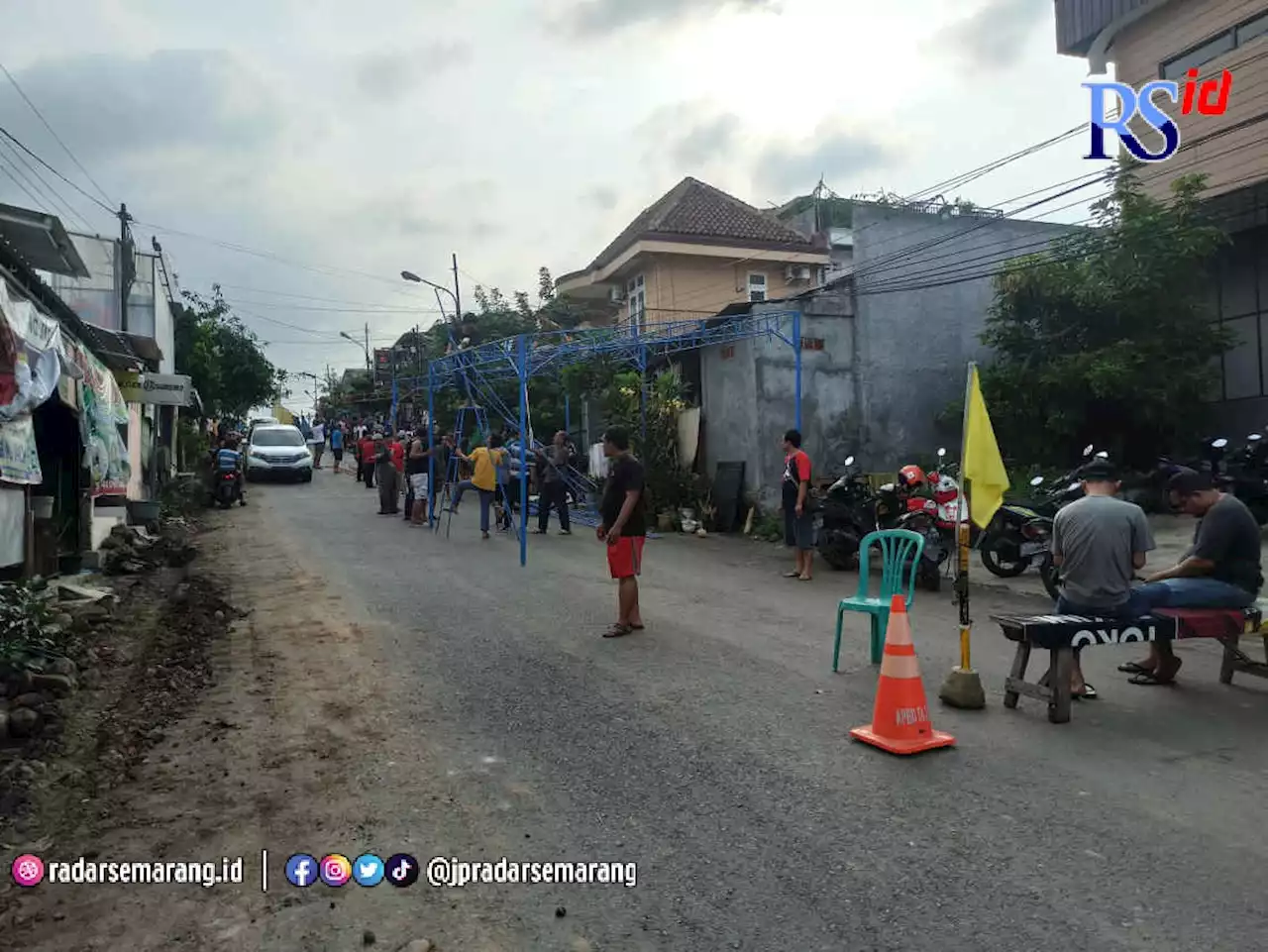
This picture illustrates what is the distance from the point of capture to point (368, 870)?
3.44m

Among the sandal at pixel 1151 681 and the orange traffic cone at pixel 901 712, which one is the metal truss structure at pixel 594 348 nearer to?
the sandal at pixel 1151 681

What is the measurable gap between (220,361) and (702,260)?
52.7 feet

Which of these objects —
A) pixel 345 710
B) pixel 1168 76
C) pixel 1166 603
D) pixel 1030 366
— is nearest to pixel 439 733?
pixel 345 710

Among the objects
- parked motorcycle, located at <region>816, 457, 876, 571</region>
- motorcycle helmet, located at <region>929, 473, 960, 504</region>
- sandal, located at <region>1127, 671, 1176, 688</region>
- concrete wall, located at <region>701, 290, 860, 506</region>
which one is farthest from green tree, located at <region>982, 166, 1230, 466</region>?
sandal, located at <region>1127, 671, 1176, 688</region>

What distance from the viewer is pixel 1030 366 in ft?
48.2

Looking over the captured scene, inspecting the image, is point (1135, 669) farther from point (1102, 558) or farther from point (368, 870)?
point (368, 870)

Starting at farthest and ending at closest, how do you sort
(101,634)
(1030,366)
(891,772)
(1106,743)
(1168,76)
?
(1168,76), (1030,366), (101,634), (1106,743), (891,772)

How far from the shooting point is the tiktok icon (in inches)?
132

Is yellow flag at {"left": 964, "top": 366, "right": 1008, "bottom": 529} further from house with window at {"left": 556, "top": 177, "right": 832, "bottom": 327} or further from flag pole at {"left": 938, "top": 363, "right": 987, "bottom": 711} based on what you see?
house with window at {"left": 556, "top": 177, "right": 832, "bottom": 327}

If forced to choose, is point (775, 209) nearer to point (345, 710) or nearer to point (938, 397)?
point (938, 397)

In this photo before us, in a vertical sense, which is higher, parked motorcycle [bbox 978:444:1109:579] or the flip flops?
parked motorcycle [bbox 978:444:1109:579]

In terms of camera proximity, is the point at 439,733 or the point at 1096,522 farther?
the point at 1096,522

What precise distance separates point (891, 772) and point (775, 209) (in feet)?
108

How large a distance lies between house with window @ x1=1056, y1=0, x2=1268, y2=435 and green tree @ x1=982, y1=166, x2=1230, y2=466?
0.48m
